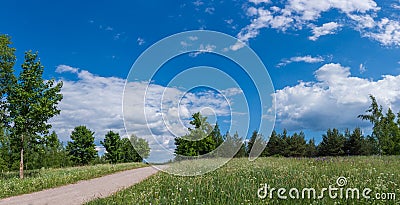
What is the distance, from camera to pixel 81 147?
61.5 metres

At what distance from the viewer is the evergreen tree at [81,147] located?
6118cm

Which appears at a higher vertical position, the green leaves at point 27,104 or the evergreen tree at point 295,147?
the green leaves at point 27,104

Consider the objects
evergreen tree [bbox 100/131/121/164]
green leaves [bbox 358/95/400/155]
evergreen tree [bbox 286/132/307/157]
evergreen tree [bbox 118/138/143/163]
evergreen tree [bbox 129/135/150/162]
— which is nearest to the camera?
evergreen tree [bbox 129/135/150/162]

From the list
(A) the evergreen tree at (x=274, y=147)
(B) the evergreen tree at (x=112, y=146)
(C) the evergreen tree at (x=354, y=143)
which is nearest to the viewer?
(C) the evergreen tree at (x=354, y=143)

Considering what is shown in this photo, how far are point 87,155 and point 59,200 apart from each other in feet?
169

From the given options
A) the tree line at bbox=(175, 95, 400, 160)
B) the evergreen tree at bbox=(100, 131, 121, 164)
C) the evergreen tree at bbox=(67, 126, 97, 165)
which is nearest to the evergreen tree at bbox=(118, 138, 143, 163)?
the evergreen tree at bbox=(100, 131, 121, 164)

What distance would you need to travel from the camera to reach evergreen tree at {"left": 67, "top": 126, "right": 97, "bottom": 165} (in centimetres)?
6118

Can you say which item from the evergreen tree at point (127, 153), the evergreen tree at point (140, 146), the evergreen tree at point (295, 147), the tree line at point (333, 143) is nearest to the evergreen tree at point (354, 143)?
the tree line at point (333, 143)

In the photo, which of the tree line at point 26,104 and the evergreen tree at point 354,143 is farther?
the evergreen tree at point 354,143

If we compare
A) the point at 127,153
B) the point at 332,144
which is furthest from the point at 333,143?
the point at 127,153

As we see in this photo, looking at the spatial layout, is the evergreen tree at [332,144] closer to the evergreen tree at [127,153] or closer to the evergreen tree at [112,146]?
the evergreen tree at [127,153]

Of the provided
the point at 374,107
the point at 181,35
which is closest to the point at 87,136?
the point at 374,107

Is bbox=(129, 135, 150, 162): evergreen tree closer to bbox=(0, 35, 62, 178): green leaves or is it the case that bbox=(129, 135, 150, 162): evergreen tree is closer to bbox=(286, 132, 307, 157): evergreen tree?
bbox=(0, 35, 62, 178): green leaves

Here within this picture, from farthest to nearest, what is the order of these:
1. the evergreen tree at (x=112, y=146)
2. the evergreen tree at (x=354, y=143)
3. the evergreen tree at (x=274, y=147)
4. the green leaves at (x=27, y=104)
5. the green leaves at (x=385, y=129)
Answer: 1. the evergreen tree at (x=112, y=146)
2. the evergreen tree at (x=274, y=147)
3. the evergreen tree at (x=354, y=143)
4. the green leaves at (x=385, y=129)
5. the green leaves at (x=27, y=104)
